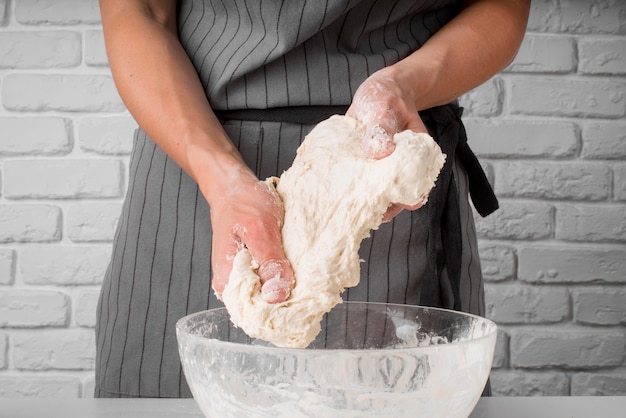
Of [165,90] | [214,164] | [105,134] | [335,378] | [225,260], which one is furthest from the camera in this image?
[105,134]

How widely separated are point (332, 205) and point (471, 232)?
0.38 meters

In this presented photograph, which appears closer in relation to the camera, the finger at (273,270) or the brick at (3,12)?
the finger at (273,270)

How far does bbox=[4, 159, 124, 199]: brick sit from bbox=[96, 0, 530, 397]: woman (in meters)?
0.48

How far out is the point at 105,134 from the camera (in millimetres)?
1408

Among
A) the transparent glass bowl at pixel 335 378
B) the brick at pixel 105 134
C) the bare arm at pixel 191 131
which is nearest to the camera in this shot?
the transparent glass bowl at pixel 335 378

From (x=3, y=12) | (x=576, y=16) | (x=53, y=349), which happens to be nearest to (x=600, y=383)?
(x=576, y=16)

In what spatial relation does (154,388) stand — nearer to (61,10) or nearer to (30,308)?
(30,308)

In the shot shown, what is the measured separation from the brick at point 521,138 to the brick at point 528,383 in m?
0.41

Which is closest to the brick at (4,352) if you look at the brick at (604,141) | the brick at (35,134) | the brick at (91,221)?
the brick at (91,221)

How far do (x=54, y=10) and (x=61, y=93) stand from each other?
0.49ft

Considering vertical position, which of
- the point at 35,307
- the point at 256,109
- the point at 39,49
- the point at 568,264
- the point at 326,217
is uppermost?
the point at 39,49

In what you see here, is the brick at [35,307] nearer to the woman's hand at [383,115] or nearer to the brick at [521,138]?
the brick at [521,138]

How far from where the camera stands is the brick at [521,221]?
145 cm

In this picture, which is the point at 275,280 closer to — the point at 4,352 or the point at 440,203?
the point at 440,203
